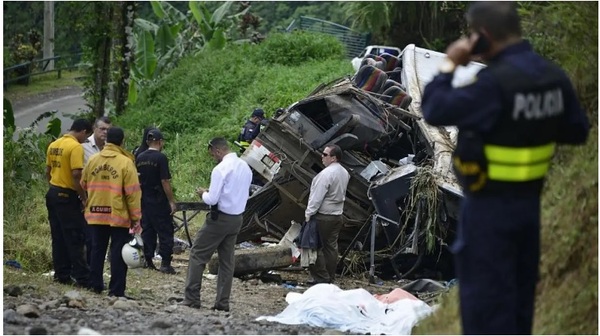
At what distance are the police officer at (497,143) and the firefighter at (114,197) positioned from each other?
609cm

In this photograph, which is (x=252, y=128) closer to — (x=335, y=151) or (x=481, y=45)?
Answer: (x=335, y=151)

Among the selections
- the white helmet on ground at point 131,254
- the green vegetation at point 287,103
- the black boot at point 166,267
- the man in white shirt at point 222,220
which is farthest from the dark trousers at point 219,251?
the black boot at point 166,267

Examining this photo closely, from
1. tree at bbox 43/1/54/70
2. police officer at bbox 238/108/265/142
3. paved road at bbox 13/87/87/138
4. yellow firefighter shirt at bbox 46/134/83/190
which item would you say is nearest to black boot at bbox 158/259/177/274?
yellow firefighter shirt at bbox 46/134/83/190

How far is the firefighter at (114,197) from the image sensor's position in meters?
11.3

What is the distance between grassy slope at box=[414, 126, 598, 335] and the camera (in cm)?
737

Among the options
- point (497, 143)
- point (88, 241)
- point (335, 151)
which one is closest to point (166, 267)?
point (88, 241)

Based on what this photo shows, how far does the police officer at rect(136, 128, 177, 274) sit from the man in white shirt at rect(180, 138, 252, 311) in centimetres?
225

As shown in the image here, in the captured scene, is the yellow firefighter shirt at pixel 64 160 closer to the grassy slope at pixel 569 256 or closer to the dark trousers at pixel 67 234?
the dark trousers at pixel 67 234

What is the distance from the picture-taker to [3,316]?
9.04 m

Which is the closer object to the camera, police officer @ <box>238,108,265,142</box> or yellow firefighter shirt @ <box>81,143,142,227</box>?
yellow firefighter shirt @ <box>81,143,142,227</box>

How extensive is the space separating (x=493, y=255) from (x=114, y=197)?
628 cm

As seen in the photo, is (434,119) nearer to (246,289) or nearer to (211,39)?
(246,289)

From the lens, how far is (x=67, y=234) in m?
11.9

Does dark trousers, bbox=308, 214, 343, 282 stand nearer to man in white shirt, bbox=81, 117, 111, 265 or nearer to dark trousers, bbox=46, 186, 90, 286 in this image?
man in white shirt, bbox=81, 117, 111, 265
